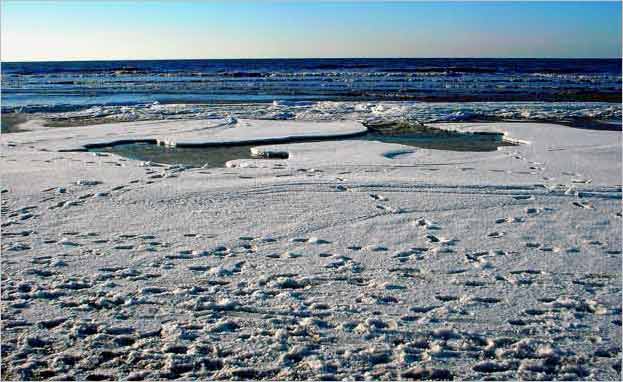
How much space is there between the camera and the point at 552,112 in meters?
20.3

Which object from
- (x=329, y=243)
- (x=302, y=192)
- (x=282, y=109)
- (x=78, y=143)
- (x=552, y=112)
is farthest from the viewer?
(x=282, y=109)

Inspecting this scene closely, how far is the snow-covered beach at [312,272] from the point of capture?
13.0 feet

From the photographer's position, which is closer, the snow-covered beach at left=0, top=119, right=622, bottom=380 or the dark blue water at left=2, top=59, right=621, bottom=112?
the snow-covered beach at left=0, top=119, right=622, bottom=380

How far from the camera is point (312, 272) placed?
545cm

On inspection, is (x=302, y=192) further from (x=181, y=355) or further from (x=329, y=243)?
(x=181, y=355)

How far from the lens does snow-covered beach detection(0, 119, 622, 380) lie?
3.97 m

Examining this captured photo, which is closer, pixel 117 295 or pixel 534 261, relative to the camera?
pixel 117 295

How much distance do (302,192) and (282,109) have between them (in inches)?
549

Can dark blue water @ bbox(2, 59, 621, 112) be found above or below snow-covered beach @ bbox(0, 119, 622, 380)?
above

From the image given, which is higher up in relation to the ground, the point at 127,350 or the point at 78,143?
the point at 78,143

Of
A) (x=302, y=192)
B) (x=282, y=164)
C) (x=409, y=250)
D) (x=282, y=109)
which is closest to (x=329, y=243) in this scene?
(x=409, y=250)

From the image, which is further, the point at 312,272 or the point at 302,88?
the point at 302,88

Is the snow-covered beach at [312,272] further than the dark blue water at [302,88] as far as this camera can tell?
No

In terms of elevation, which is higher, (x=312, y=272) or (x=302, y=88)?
(x=302, y=88)
